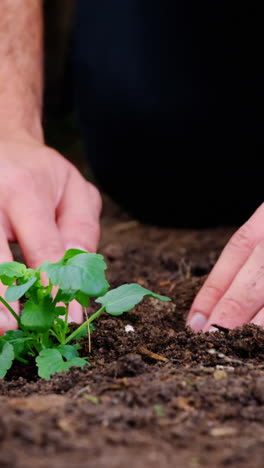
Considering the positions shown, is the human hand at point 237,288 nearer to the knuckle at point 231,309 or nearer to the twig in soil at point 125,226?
the knuckle at point 231,309

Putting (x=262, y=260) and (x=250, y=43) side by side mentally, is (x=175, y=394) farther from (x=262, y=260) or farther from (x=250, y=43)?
(x=250, y=43)

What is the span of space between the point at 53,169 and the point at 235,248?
28.2 inches

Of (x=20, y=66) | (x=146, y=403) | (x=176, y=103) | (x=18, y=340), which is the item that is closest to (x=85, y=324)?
(x=18, y=340)

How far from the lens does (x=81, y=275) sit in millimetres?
1271

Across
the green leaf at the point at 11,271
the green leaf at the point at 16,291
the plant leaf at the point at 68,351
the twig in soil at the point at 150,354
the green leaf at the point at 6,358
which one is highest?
the green leaf at the point at 16,291

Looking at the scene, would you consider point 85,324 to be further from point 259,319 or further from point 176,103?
point 176,103

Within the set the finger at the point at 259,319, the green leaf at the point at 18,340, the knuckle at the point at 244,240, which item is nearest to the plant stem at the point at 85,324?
the green leaf at the point at 18,340

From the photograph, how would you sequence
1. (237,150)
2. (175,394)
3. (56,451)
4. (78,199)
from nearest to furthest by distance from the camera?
1. (56,451)
2. (175,394)
3. (78,199)
4. (237,150)

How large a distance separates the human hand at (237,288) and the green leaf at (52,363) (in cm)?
54

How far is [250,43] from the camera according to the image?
325cm

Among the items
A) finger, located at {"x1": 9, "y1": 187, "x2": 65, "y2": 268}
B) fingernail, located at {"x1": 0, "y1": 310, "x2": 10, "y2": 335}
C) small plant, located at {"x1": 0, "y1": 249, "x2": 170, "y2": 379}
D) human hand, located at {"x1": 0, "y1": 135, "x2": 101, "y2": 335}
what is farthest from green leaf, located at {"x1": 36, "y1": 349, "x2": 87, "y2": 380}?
finger, located at {"x1": 9, "y1": 187, "x2": 65, "y2": 268}

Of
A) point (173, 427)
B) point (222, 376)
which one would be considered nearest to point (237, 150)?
point (222, 376)

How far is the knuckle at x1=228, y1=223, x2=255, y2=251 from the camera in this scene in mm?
1951

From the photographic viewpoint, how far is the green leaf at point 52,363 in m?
1.33
